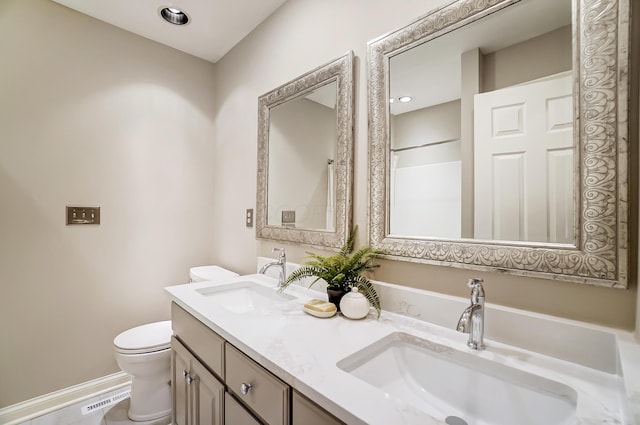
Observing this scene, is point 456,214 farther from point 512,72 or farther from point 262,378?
point 262,378

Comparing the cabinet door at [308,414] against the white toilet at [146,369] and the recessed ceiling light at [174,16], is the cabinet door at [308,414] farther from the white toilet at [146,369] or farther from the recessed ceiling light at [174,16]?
the recessed ceiling light at [174,16]

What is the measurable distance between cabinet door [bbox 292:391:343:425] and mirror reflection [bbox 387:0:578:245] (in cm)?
65

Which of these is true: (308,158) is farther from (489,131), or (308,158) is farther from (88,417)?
(88,417)

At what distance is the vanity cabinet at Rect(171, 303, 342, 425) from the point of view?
695 millimetres

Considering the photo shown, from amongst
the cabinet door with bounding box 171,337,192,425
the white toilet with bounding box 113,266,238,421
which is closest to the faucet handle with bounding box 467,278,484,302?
the cabinet door with bounding box 171,337,192,425

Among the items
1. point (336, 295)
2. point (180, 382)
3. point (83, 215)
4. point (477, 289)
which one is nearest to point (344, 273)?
point (336, 295)

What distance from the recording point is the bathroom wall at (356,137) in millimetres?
750

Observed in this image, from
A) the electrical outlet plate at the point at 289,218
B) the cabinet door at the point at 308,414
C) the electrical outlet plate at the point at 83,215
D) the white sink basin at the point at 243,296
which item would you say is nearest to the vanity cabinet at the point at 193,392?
the white sink basin at the point at 243,296

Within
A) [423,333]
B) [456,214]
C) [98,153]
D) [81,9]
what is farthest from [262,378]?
[81,9]

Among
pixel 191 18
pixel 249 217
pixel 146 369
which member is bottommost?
pixel 146 369

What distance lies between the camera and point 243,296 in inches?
59.6

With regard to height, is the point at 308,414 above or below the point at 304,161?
below

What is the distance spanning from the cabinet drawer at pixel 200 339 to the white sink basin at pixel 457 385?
1.62 feet

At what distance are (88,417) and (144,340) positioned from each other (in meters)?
0.55
